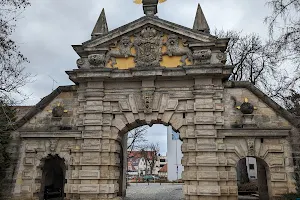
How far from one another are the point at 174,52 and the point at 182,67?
34.8 inches

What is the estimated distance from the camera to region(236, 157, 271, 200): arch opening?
12.0 metres

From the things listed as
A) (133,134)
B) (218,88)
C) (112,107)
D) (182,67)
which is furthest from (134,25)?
(133,134)

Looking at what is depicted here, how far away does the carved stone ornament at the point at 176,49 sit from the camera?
12.1 metres

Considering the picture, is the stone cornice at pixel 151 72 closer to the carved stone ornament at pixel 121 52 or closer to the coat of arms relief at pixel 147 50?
the coat of arms relief at pixel 147 50

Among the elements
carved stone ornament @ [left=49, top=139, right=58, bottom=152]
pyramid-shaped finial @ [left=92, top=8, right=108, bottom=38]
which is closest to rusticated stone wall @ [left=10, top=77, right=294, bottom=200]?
carved stone ornament @ [left=49, top=139, right=58, bottom=152]

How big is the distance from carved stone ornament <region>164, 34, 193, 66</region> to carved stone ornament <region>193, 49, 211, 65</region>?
0.25 metres

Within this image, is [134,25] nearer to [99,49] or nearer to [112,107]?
[99,49]

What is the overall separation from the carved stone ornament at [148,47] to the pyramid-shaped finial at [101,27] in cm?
180

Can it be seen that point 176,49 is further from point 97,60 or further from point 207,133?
point 207,133

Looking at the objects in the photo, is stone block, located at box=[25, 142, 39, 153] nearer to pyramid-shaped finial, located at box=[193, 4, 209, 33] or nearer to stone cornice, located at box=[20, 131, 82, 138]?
stone cornice, located at box=[20, 131, 82, 138]

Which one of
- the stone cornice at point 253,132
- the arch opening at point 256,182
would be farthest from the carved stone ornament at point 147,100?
the arch opening at point 256,182

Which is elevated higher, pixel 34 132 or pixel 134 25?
pixel 134 25

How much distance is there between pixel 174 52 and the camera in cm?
1216

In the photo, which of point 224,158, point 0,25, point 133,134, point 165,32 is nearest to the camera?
point 0,25
